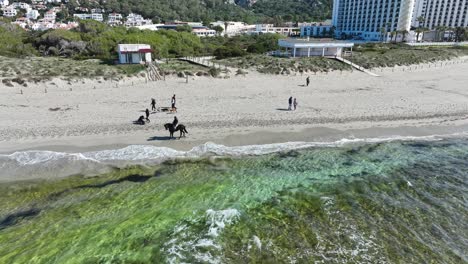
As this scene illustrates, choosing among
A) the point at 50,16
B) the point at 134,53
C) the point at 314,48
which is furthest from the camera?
the point at 50,16

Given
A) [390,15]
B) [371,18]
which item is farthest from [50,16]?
[390,15]

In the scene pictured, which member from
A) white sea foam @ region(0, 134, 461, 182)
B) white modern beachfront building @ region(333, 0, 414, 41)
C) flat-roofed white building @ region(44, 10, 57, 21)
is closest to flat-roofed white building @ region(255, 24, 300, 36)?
white modern beachfront building @ region(333, 0, 414, 41)

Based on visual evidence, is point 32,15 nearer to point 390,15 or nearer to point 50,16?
point 50,16

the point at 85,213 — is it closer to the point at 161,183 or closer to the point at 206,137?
the point at 161,183

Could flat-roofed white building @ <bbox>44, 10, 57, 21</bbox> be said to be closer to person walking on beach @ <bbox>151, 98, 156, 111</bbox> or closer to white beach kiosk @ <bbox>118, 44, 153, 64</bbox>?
white beach kiosk @ <bbox>118, 44, 153, 64</bbox>

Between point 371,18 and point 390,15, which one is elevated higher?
point 390,15
